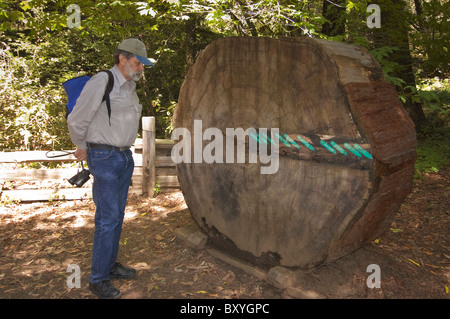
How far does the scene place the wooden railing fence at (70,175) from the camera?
5316 mm

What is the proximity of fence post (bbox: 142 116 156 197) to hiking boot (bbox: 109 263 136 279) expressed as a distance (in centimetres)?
226

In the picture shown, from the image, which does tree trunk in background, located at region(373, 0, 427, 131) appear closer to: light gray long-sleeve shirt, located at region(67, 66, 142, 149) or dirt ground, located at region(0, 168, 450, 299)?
dirt ground, located at region(0, 168, 450, 299)

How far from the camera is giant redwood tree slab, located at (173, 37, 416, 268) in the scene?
2.51 metres

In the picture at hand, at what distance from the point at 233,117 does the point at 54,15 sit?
437cm

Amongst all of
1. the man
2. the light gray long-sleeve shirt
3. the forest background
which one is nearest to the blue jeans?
the man

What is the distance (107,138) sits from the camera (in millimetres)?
2816

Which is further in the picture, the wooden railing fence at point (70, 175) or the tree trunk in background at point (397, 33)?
the wooden railing fence at point (70, 175)

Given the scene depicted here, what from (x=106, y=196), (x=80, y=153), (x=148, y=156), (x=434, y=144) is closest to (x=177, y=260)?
(x=106, y=196)

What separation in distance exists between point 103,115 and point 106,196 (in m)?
0.65

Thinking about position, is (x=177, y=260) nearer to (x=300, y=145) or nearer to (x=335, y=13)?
(x=300, y=145)

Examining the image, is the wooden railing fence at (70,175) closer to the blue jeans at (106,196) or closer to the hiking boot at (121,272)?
the hiking boot at (121,272)

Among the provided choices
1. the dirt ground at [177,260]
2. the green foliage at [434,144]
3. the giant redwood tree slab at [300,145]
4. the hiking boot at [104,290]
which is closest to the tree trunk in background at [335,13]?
the green foliage at [434,144]

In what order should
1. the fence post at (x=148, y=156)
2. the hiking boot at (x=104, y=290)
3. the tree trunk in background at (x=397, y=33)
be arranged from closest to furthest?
the hiking boot at (x=104, y=290)
the tree trunk in background at (x=397, y=33)
the fence post at (x=148, y=156)

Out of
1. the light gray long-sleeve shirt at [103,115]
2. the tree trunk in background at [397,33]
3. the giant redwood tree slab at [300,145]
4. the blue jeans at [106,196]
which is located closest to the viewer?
the giant redwood tree slab at [300,145]
